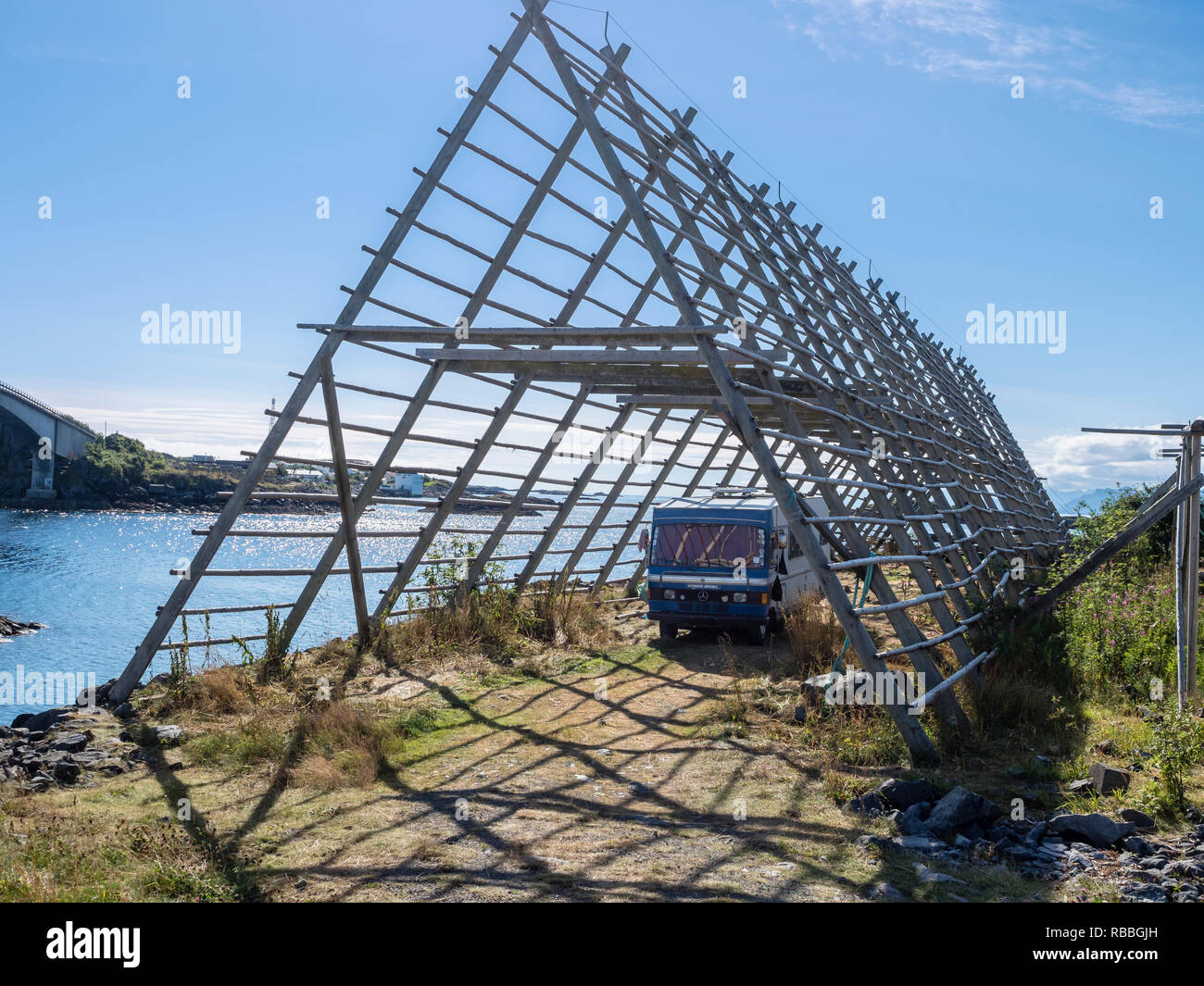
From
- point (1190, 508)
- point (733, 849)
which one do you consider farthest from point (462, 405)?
point (1190, 508)

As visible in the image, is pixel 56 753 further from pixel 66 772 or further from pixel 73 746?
pixel 66 772

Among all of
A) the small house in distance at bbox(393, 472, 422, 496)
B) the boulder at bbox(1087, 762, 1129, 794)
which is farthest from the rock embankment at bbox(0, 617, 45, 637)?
the boulder at bbox(1087, 762, 1129, 794)

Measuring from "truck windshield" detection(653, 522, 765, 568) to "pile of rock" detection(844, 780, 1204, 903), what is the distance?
6913mm

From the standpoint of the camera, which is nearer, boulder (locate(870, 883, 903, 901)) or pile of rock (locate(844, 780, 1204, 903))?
boulder (locate(870, 883, 903, 901))

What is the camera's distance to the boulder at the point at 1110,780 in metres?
6.07

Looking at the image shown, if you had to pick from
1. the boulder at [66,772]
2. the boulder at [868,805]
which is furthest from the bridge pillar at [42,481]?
the boulder at [868,805]

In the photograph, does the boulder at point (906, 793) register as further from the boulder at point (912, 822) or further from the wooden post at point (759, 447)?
the wooden post at point (759, 447)

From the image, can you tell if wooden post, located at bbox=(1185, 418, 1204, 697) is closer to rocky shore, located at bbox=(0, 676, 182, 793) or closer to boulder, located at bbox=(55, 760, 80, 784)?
rocky shore, located at bbox=(0, 676, 182, 793)

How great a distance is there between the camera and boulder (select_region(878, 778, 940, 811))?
5818 millimetres

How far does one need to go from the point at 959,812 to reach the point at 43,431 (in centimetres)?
6011

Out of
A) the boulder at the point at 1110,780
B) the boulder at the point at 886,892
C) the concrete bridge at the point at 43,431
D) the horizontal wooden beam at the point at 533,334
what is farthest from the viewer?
the concrete bridge at the point at 43,431

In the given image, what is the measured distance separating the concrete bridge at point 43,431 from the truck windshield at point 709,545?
40453mm

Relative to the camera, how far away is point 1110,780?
610 centimetres

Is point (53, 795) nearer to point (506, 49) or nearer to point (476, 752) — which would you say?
point (476, 752)
